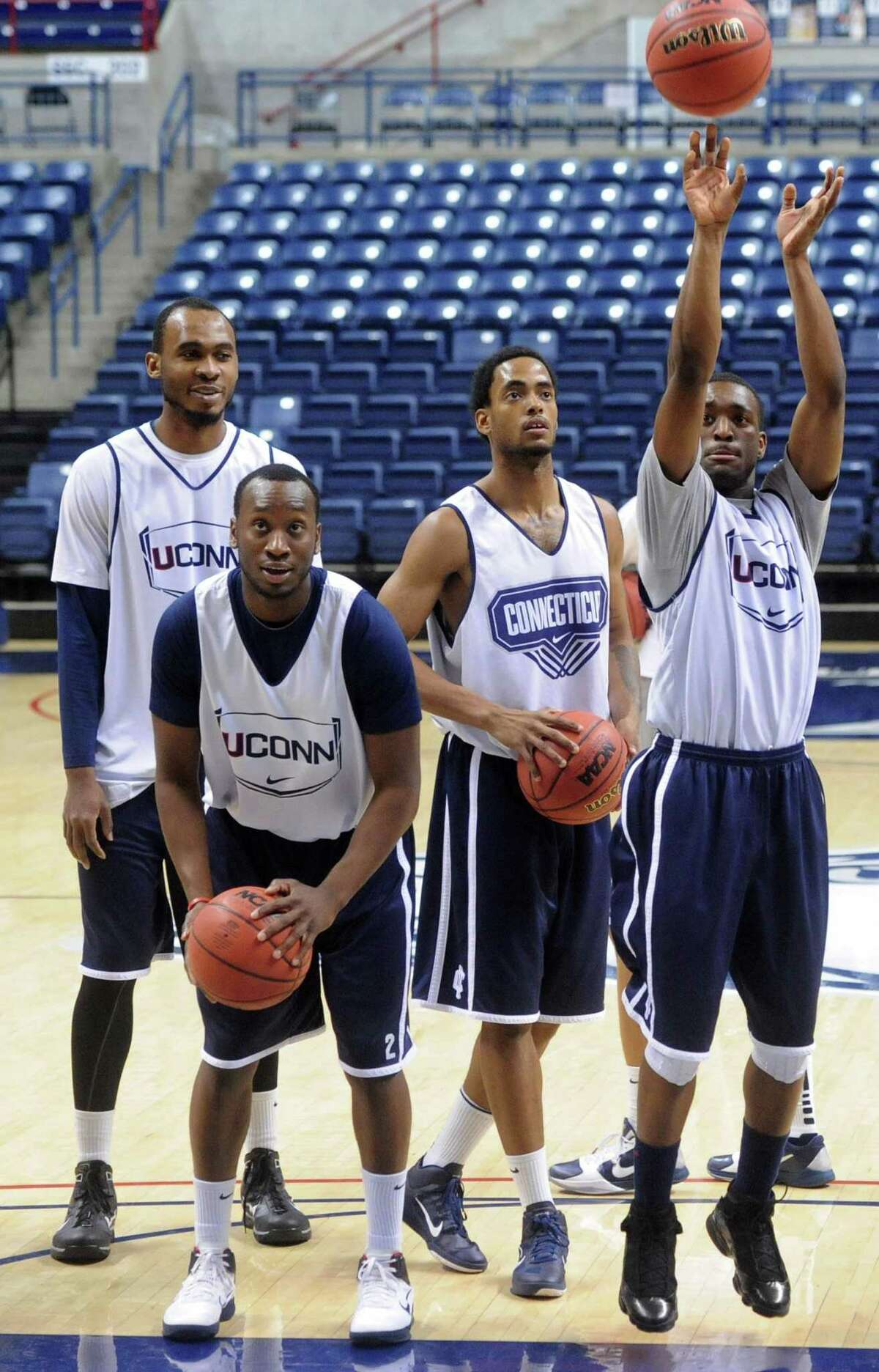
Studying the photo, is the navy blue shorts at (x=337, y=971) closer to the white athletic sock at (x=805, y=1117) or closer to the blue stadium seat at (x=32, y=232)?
the white athletic sock at (x=805, y=1117)

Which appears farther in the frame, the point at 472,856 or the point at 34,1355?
the point at 472,856

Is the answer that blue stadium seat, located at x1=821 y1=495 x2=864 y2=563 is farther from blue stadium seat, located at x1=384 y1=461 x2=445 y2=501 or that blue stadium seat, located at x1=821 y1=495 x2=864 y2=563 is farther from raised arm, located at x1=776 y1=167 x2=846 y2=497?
raised arm, located at x1=776 y1=167 x2=846 y2=497

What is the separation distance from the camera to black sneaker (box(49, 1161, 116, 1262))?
3527 millimetres

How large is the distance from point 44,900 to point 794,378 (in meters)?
9.52

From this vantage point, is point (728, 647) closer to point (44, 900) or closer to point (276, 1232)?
point (276, 1232)

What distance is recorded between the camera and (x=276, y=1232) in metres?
3.62

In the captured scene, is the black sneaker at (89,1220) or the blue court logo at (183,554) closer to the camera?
the black sneaker at (89,1220)

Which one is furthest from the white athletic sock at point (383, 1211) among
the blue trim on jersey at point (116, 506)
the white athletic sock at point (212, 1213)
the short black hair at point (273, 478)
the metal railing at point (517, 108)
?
the metal railing at point (517, 108)

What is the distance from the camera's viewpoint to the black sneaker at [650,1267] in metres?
3.12

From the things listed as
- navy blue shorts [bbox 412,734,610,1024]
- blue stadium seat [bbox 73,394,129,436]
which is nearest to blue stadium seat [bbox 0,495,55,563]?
blue stadium seat [bbox 73,394,129,436]

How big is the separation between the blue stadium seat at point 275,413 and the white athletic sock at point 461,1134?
11254mm

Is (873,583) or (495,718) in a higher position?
(495,718)

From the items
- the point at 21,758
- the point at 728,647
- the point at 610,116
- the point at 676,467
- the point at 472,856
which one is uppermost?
the point at 610,116

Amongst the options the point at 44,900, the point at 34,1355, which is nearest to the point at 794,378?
the point at 44,900
